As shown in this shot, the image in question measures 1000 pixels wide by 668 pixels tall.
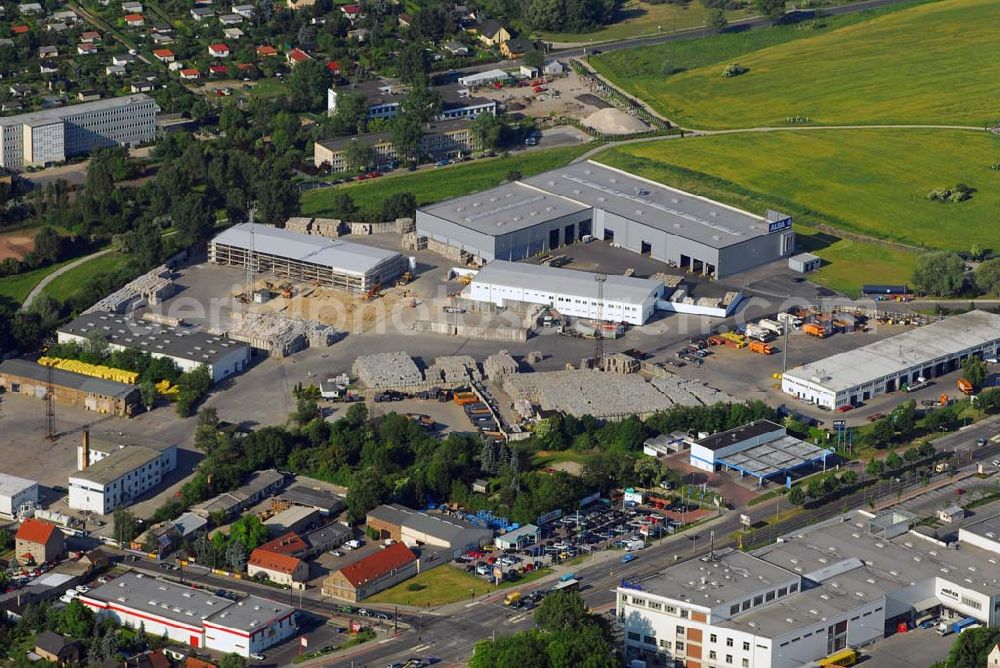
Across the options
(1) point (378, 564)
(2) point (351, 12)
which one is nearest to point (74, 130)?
(2) point (351, 12)

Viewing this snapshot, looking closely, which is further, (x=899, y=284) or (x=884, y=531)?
(x=899, y=284)

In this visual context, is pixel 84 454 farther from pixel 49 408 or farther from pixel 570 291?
pixel 570 291

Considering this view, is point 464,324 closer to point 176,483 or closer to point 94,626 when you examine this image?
point 176,483

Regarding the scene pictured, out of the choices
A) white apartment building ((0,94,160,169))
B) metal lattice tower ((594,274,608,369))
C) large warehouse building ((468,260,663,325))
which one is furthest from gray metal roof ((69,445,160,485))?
white apartment building ((0,94,160,169))

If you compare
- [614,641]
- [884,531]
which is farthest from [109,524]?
[884,531]

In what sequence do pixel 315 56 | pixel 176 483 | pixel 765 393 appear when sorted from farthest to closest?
pixel 315 56 → pixel 765 393 → pixel 176 483

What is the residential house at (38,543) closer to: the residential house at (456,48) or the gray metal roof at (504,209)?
the gray metal roof at (504,209)
